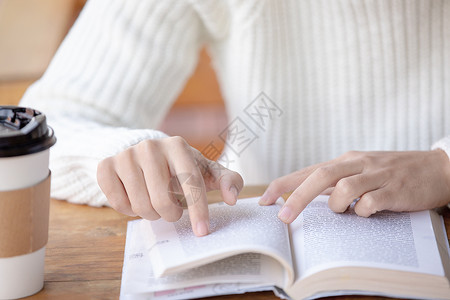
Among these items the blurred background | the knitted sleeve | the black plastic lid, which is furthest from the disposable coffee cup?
the blurred background

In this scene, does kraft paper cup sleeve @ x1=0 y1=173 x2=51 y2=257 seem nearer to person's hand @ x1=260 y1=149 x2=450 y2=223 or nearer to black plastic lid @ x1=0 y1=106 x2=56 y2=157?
black plastic lid @ x1=0 y1=106 x2=56 y2=157

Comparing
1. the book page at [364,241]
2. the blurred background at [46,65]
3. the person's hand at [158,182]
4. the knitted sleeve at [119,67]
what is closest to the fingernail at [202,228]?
the person's hand at [158,182]

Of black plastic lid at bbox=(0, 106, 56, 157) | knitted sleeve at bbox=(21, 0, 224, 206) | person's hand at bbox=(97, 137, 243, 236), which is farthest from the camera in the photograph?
knitted sleeve at bbox=(21, 0, 224, 206)

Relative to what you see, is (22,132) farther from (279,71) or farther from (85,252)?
(279,71)

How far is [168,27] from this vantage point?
103 cm

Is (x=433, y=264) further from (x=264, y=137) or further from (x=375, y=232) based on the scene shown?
(x=264, y=137)

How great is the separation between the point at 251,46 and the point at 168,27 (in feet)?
0.57

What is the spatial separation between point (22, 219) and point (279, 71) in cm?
70

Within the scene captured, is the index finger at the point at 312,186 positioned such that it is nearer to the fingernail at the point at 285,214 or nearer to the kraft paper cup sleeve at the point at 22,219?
the fingernail at the point at 285,214

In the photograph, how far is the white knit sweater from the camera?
99 cm

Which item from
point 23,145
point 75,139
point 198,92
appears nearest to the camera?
point 23,145

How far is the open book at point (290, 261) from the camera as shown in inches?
20.9

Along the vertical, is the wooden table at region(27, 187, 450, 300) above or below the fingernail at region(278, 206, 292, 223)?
below

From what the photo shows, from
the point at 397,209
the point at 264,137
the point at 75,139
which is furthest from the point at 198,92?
the point at 397,209
